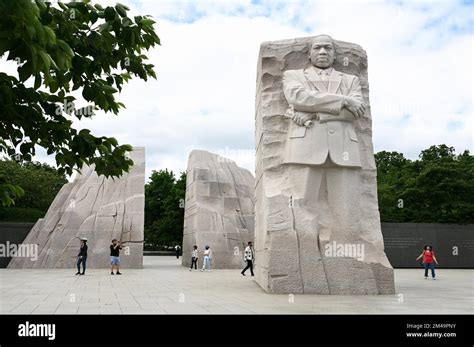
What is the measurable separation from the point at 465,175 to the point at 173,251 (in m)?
28.2

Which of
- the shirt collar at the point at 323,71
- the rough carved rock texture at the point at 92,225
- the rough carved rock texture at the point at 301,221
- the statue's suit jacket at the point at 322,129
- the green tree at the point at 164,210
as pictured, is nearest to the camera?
the rough carved rock texture at the point at 301,221

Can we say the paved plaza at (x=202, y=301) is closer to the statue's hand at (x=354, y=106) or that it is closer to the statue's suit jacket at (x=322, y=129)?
the statue's suit jacket at (x=322, y=129)

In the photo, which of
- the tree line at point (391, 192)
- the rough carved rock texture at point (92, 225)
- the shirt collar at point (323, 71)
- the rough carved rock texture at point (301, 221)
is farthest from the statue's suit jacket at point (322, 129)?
the tree line at point (391, 192)

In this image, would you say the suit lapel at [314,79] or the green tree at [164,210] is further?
the green tree at [164,210]

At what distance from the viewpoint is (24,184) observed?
3769 centimetres

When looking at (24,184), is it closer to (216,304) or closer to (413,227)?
(413,227)

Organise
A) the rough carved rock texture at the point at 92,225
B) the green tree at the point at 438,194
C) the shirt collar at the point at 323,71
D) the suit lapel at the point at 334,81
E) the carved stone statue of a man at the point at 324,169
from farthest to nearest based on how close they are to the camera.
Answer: the green tree at the point at 438,194, the rough carved rock texture at the point at 92,225, the shirt collar at the point at 323,71, the suit lapel at the point at 334,81, the carved stone statue of a man at the point at 324,169

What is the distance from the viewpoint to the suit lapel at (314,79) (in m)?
11.6

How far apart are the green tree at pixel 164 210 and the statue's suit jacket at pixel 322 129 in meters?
31.0

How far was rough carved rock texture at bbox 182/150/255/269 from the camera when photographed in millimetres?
22688

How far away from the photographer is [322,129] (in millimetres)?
11305

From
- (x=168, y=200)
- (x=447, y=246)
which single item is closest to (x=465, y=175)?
(x=447, y=246)

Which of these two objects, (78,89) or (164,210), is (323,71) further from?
(164,210)

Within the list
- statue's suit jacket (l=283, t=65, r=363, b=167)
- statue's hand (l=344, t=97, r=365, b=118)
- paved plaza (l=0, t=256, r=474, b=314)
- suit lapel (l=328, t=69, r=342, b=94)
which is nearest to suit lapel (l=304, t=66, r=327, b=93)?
statue's suit jacket (l=283, t=65, r=363, b=167)
